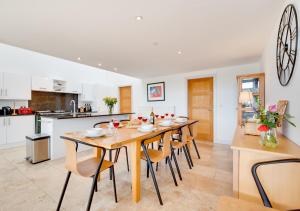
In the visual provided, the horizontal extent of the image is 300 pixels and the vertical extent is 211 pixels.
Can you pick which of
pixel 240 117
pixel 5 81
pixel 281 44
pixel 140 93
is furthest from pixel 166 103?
pixel 5 81

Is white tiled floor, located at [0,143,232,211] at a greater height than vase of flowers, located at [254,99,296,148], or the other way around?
vase of flowers, located at [254,99,296,148]

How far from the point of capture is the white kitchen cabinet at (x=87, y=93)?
5680 millimetres

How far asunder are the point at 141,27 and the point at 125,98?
4.57 m

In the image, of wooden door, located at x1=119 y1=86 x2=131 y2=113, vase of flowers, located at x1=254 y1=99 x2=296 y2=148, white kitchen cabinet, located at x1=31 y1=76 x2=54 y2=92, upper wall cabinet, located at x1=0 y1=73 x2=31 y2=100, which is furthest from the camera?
wooden door, located at x1=119 y1=86 x2=131 y2=113

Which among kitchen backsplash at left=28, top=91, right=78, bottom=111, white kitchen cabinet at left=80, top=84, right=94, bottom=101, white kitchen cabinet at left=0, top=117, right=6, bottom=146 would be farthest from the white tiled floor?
white kitchen cabinet at left=80, top=84, right=94, bottom=101

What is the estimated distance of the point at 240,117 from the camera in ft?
10.5

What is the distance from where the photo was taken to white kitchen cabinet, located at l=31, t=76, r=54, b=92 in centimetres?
426

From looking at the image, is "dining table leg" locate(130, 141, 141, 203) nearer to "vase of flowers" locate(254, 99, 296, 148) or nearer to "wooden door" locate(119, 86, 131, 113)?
"vase of flowers" locate(254, 99, 296, 148)

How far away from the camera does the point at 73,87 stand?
210 inches

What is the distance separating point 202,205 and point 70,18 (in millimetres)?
2741

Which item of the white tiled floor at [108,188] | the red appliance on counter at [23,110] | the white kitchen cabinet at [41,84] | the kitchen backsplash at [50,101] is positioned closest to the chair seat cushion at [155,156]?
the white tiled floor at [108,188]

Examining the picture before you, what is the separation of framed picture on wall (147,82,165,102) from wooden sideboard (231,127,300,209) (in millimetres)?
4241

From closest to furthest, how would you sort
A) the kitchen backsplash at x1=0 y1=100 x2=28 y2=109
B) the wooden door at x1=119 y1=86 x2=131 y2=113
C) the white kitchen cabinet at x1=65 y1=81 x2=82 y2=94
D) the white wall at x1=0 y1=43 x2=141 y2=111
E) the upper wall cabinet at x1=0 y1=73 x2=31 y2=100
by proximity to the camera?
the upper wall cabinet at x1=0 y1=73 x2=31 y2=100
the kitchen backsplash at x1=0 y1=100 x2=28 y2=109
the white wall at x1=0 y1=43 x2=141 y2=111
the white kitchen cabinet at x1=65 y1=81 x2=82 y2=94
the wooden door at x1=119 y1=86 x2=131 y2=113

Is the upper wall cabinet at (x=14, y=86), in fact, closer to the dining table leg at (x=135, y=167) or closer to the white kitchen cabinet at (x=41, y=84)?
the white kitchen cabinet at (x=41, y=84)
